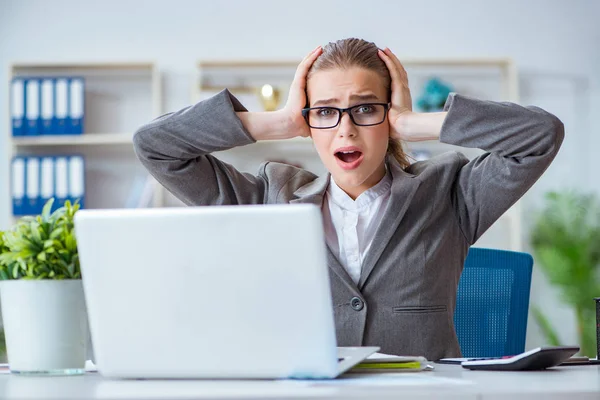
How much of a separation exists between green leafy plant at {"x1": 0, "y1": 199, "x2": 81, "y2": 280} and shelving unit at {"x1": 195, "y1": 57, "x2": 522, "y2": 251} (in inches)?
125

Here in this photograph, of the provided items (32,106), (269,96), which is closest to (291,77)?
(269,96)

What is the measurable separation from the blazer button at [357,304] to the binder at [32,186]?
9.31 ft

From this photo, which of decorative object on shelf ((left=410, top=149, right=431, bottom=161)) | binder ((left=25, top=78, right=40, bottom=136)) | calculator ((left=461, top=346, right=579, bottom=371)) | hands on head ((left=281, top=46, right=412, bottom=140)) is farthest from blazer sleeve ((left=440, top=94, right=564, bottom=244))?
binder ((left=25, top=78, right=40, bottom=136))

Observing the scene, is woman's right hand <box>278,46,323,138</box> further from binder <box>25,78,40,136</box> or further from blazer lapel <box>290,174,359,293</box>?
binder <box>25,78,40,136</box>

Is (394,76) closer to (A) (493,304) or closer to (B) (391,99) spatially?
(B) (391,99)

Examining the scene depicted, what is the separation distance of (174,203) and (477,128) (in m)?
2.90

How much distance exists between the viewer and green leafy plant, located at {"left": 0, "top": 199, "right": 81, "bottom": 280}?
3.54ft

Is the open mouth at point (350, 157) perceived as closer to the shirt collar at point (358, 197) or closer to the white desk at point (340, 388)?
the shirt collar at point (358, 197)

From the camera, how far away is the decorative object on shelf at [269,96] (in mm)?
4184

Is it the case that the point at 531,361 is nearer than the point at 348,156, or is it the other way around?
the point at 531,361

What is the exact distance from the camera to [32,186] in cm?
406

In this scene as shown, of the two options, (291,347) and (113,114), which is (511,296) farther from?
(113,114)

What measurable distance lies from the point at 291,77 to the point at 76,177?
49.5 inches

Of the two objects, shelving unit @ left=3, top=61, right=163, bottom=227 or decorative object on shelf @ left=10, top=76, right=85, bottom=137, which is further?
shelving unit @ left=3, top=61, right=163, bottom=227
